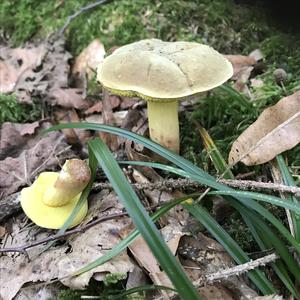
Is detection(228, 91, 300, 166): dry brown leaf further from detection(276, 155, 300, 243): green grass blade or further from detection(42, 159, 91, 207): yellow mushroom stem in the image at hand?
detection(42, 159, 91, 207): yellow mushroom stem

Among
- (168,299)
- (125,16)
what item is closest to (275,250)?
(168,299)

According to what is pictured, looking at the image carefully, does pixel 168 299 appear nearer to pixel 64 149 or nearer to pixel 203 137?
pixel 203 137

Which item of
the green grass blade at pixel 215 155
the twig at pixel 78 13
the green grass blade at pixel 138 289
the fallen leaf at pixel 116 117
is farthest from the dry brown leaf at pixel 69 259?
the twig at pixel 78 13

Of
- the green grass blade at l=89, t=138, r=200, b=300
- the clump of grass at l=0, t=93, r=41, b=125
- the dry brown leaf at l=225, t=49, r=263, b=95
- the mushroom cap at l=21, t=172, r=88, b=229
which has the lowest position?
the clump of grass at l=0, t=93, r=41, b=125

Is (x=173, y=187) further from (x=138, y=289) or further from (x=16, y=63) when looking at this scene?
(x=16, y=63)

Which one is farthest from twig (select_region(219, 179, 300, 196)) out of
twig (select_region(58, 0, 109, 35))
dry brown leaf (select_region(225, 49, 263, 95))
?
twig (select_region(58, 0, 109, 35))

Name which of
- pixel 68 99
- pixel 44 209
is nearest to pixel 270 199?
pixel 44 209
